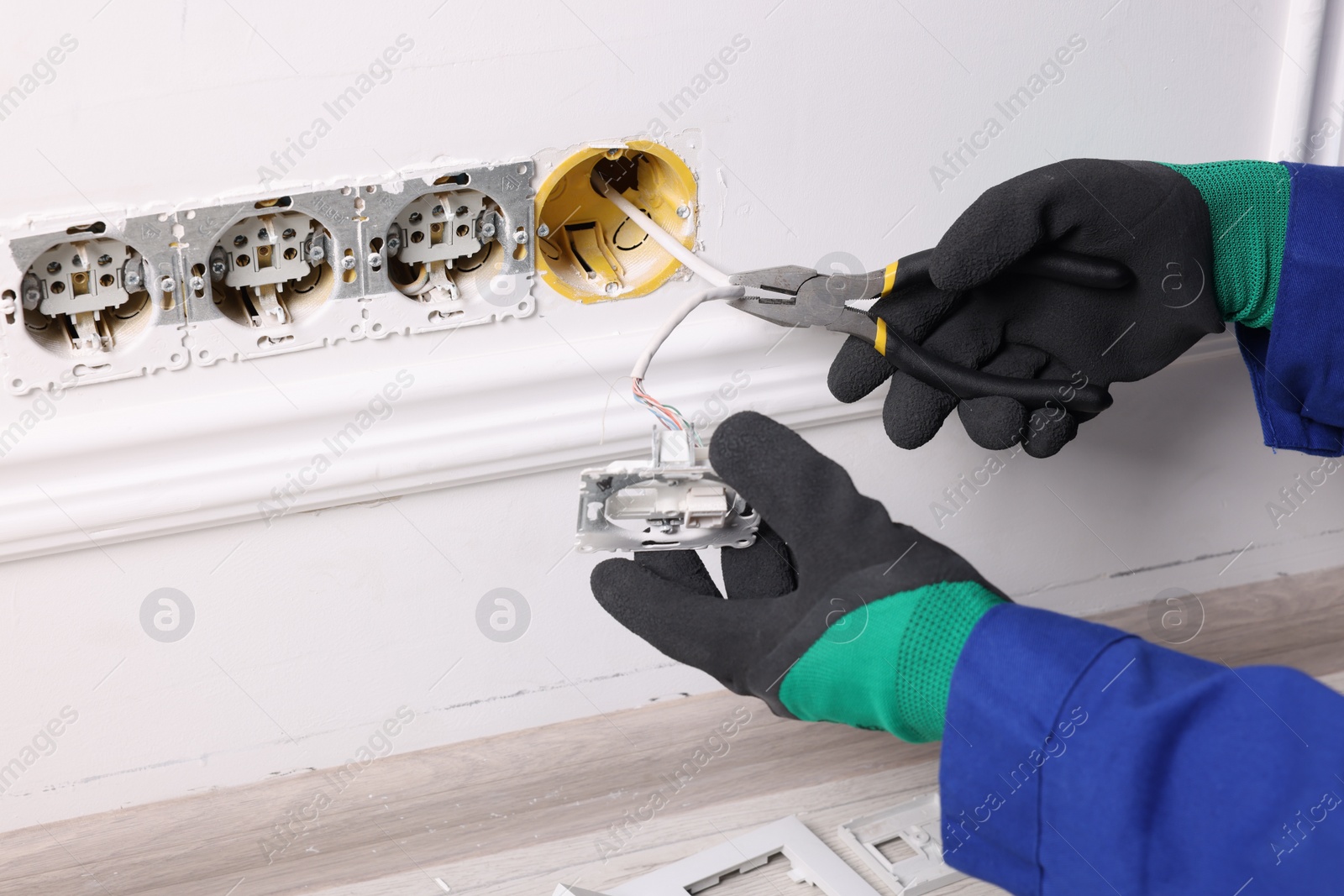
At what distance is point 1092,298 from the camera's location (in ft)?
2.31

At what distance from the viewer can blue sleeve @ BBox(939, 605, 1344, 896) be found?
0.46 m

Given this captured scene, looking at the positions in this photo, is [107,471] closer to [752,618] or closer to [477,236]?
[477,236]

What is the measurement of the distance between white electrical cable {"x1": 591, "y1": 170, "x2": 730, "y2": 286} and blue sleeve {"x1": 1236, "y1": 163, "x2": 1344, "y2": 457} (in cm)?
37

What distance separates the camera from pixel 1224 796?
0.47 meters

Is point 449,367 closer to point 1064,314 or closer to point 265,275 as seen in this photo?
point 265,275

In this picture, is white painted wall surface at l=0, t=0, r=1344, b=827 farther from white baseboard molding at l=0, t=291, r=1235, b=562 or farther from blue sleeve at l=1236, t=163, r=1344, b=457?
blue sleeve at l=1236, t=163, r=1344, b=457

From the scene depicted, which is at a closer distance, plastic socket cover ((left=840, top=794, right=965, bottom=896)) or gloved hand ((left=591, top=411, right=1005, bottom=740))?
gloved hand ((left=591, top=411, right=1005, bottom=740))

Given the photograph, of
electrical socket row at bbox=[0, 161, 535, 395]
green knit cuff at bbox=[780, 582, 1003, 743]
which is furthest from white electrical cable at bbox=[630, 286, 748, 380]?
green knit cuff at bbox=[780, 582, 1003, 743]

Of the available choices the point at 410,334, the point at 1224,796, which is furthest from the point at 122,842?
the point at 1224,796

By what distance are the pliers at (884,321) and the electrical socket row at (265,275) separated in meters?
0.16

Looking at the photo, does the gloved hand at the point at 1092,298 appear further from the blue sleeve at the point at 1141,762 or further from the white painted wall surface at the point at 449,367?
the blue sleeve at the point at 1141,762

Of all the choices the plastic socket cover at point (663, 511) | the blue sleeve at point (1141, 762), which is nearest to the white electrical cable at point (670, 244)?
the plastic socket cover at point (663, 511)

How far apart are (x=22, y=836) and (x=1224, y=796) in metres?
0.76

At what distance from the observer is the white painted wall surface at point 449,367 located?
1.99 ft
